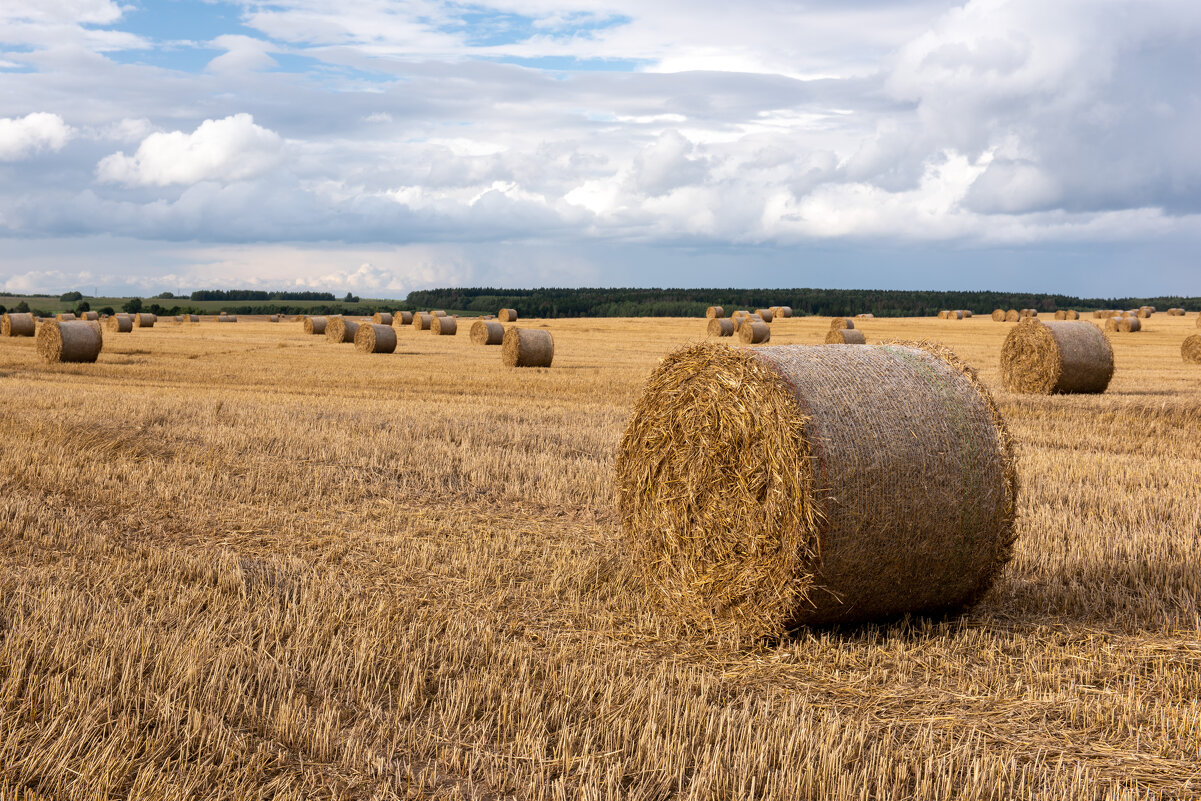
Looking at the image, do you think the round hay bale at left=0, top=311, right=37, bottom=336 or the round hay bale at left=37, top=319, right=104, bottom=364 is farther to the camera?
the round hay bale at left=0, top=311, right=37, bottom=336

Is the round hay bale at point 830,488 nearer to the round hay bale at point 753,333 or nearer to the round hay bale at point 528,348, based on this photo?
the round hay bale at point 528,348

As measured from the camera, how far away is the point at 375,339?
106ft

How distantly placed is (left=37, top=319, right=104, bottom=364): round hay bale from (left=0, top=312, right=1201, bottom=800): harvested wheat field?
617 inches

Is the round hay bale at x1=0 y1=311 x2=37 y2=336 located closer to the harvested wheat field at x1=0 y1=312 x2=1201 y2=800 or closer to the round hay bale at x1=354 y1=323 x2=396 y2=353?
the round hay bale at x1=354 y1=323 x2=396 y2=353

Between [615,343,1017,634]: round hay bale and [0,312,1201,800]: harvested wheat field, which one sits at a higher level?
[615,343,1017,634]: round hay bale

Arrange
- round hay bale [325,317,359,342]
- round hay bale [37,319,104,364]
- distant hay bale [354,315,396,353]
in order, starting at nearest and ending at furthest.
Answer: round hay bale [37,319,104,364] → distant hay bale [354,315,396,353] → round hay bale [325,317,359,342]

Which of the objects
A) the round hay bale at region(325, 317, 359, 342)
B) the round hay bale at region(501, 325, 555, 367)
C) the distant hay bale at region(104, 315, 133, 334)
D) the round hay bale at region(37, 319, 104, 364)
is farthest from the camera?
the distant hay bale at region(104, 315, 133, 334)

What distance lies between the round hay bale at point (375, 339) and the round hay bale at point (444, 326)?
10988 mm

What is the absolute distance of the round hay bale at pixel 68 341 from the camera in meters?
25.6

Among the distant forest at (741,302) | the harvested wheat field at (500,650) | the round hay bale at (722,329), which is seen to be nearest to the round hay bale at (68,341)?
the harvested wheat field at (500,650)

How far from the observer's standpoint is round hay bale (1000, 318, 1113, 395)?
741 inches

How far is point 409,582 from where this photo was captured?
6.91 meters

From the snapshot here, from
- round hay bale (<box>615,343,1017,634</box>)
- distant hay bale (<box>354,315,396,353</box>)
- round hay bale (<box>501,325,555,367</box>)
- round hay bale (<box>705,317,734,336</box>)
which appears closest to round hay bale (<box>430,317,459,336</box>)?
distant hay bale (<box>354,315,396,353</box>)

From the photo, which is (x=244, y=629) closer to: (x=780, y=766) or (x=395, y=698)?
(x=395, y=698)
